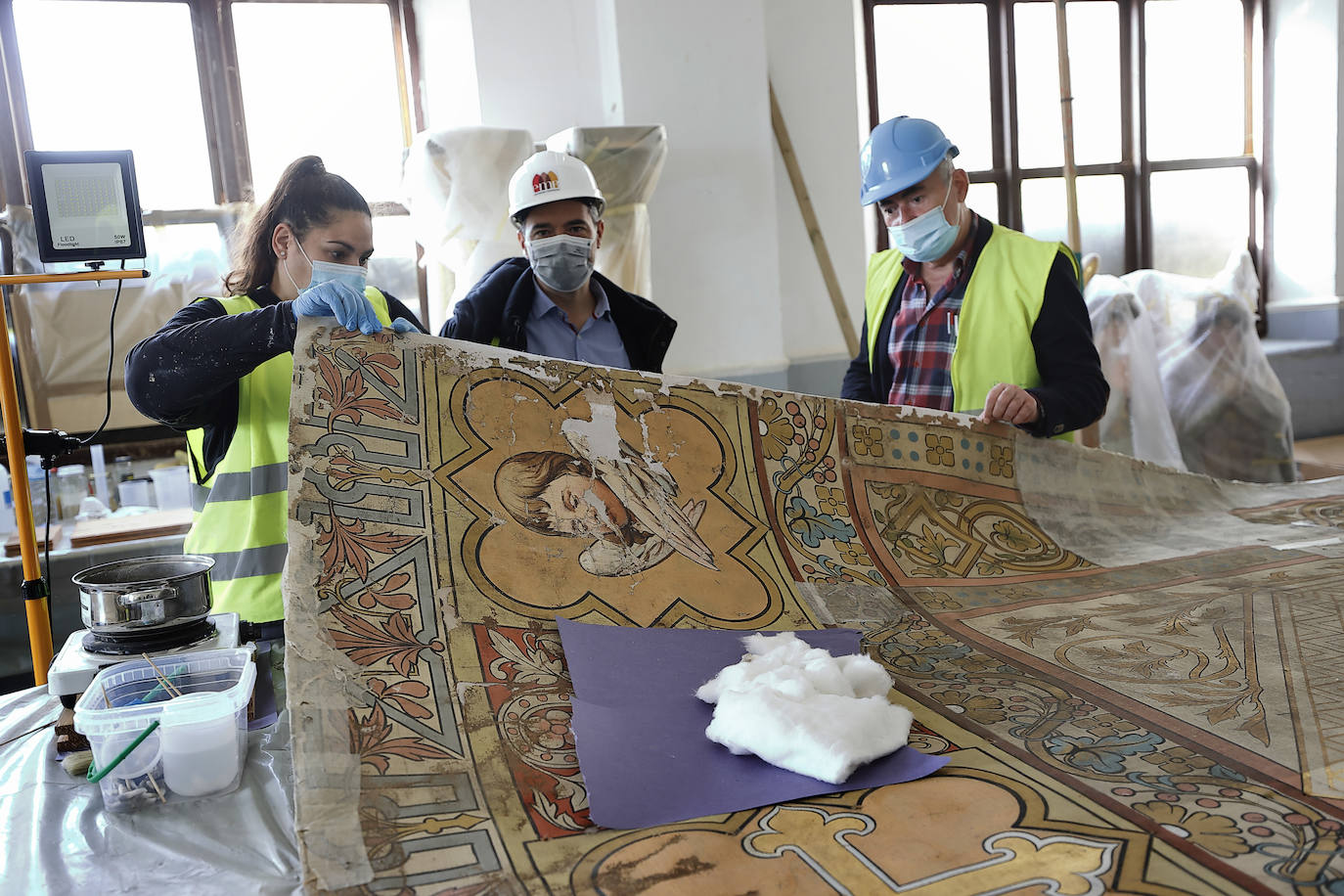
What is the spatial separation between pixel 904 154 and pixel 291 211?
1332 mm

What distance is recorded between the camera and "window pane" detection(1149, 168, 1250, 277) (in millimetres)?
5910

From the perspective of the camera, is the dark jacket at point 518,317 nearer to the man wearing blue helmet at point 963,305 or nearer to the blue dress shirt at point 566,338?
the blue dress shirt at point 566,338

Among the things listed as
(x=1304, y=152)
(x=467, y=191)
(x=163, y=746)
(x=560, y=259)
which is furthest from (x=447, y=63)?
(x=1304, y=152)

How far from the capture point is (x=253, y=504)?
1.74 metres

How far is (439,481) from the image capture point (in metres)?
1.48

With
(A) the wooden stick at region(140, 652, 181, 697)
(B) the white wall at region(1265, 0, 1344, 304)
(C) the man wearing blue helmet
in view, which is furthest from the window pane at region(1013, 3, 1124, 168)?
(A) the wooden stick at region(140, 652, 181, 697)

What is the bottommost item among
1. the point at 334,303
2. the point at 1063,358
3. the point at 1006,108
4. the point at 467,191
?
the point at 1063,358

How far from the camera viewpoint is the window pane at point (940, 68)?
17.4 ft

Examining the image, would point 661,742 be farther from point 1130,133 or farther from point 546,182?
point 1130,133

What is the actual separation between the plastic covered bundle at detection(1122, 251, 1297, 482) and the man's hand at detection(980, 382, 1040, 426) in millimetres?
3230

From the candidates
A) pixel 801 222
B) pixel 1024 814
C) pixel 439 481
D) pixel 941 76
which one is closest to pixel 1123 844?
pixel 1024 814

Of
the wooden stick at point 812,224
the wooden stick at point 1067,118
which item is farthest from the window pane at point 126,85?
the wooden stick at point 1067,118

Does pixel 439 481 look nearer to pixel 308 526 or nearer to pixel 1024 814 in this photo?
pixel 308 526

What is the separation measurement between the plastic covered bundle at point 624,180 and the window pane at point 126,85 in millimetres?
1667
